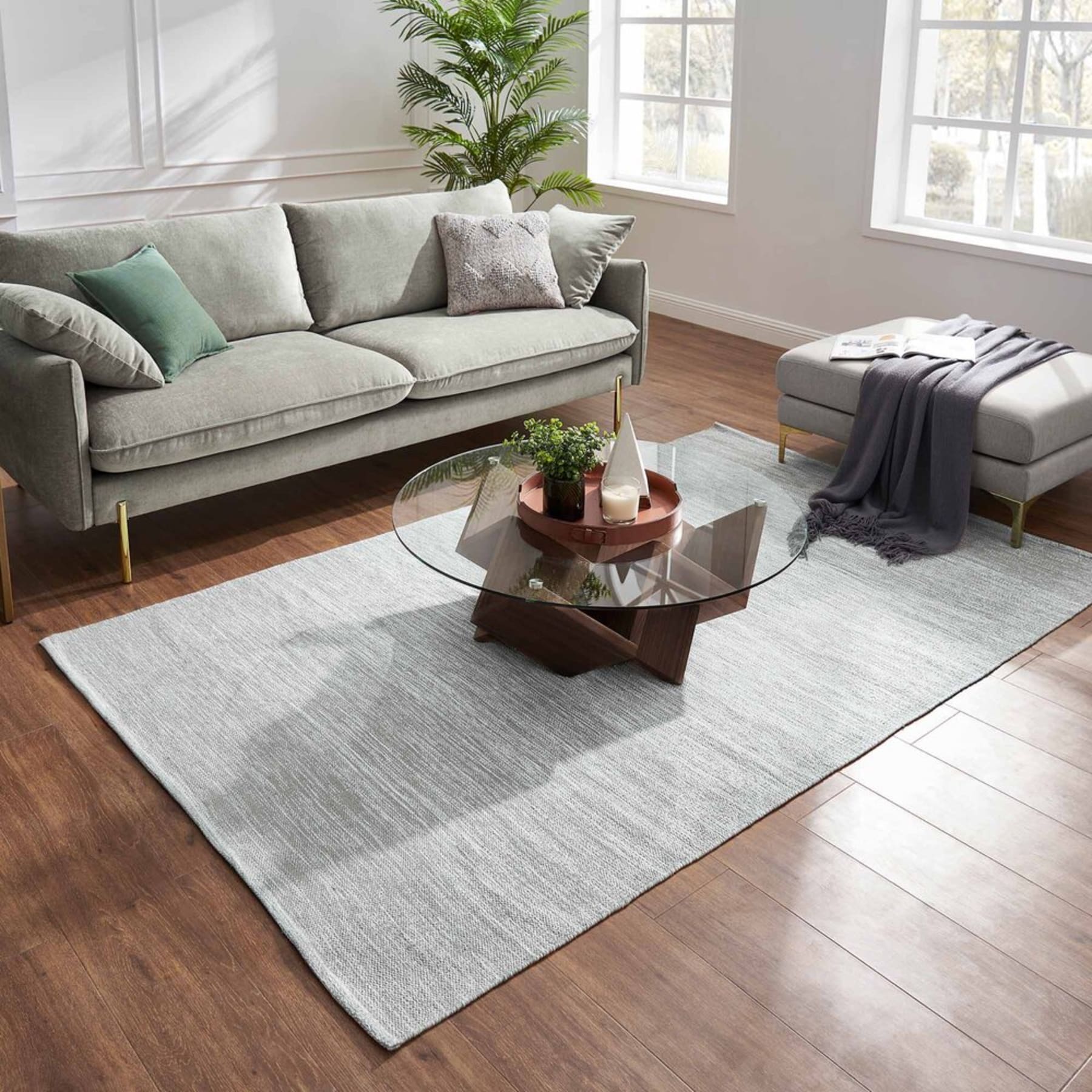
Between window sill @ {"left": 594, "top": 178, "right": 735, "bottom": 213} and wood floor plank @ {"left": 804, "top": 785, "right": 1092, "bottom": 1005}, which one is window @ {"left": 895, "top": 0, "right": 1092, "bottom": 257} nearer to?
window sill @ {"left": 594, "top": 178, "right": 735, "bottom": 213}

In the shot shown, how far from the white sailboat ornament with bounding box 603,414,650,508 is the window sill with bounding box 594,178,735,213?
3.37 meters

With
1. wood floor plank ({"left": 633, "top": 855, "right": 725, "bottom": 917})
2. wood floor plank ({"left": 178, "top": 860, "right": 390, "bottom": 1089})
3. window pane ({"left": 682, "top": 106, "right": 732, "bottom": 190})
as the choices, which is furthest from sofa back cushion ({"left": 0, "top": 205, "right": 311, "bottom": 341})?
window pane ({"left": 682, "top": 106, "right": 732, "bottom": 190})

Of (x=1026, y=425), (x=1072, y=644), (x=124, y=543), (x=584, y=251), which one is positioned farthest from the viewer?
(x=584, y=251)

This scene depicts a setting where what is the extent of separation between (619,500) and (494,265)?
1842 mm

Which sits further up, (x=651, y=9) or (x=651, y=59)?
(x=651, y=9)

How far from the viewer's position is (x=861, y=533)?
3.68 meters

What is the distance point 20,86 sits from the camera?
5090 millimetres

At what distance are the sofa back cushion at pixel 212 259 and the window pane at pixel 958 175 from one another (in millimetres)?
2724

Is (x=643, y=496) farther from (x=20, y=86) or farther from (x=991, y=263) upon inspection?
(x=20, y=86)

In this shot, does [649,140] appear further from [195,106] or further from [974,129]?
[195,106]

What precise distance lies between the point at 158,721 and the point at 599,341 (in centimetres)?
218

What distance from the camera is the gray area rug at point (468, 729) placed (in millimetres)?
2166

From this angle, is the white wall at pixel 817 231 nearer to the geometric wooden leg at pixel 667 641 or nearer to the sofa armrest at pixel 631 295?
the sofa armrest at pixel 631 295

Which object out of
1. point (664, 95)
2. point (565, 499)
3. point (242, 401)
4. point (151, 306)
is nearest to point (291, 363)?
point (242, 401)
